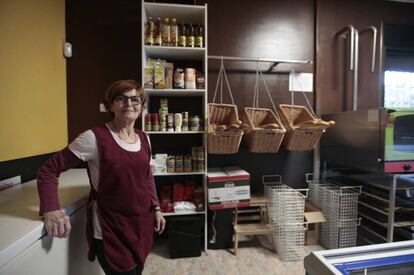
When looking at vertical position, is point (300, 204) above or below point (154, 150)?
below

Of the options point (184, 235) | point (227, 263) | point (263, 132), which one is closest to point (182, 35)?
point (263, 132)

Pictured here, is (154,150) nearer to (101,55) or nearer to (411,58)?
(101,55)

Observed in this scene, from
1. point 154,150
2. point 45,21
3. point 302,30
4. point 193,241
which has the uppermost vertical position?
point 302,30

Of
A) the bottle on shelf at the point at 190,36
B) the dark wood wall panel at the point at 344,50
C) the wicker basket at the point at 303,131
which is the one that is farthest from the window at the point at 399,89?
the bottle on shelf at the point at 190,36

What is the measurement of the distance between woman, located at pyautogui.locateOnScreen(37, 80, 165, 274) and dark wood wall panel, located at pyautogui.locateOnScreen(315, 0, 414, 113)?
2099 millimetres

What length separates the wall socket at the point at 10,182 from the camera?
Result: 1.27 m

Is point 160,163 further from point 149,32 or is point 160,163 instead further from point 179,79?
point 149,32

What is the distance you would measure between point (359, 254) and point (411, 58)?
300 centimetres

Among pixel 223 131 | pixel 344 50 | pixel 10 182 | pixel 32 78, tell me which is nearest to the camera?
pixel 10 182

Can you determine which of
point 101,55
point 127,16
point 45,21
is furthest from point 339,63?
point 45,21

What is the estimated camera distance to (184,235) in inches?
75.2

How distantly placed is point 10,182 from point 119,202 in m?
0.83

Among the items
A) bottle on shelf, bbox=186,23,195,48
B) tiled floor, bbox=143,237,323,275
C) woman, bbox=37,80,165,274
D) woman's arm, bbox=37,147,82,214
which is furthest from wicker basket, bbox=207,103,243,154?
woman's arm, bbox=37,147,82,214

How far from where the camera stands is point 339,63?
2.45 m
